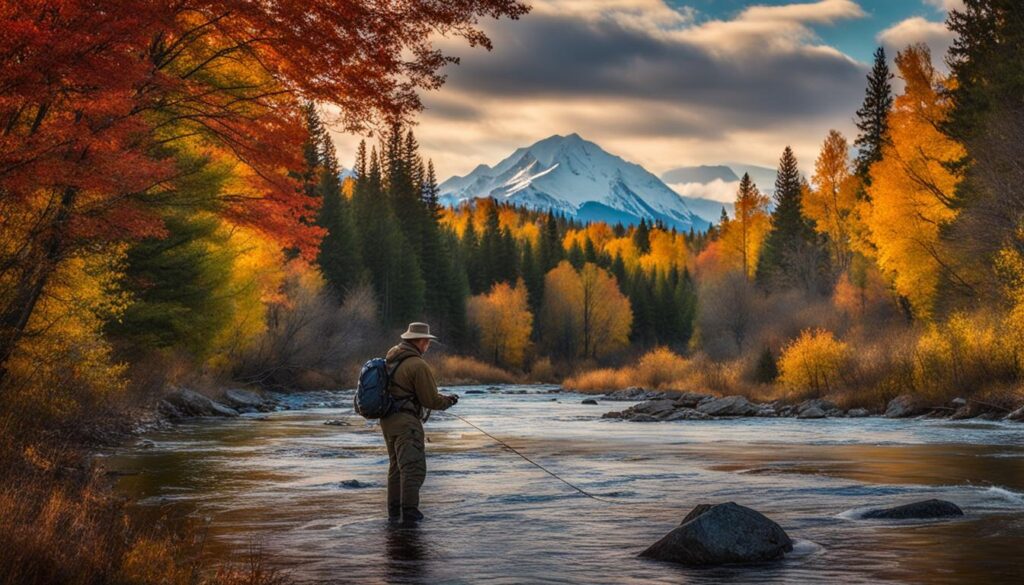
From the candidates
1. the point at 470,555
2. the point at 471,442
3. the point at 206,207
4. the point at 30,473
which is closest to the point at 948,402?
the point at 471,442

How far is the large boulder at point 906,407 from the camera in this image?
2911 centimetres

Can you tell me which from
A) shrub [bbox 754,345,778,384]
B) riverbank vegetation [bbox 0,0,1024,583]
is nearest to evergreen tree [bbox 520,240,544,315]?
riverbank vegetation [bbox 0,0,1024,583]

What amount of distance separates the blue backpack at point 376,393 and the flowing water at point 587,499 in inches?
50.1

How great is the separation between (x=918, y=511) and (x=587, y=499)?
13.4 ft

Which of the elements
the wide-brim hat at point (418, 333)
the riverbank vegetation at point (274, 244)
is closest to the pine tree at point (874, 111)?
the riverbank vegetation at point (274, 244)

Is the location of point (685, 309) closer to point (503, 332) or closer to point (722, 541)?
point (503, 332)

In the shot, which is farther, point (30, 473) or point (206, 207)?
point (206, 207)

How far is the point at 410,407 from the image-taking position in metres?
10.6

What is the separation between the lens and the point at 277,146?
50.6 ft

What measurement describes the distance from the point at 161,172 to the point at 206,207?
4.36 m

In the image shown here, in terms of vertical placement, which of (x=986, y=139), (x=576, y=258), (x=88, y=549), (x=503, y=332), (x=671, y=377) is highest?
(x=576, y=258)

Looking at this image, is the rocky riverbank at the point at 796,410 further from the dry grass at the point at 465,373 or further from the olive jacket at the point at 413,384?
the dry grass at the point at 465,373

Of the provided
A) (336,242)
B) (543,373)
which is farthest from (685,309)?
(336,242)

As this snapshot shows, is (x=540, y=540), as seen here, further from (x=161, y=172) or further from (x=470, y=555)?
(x=161, y=172)
